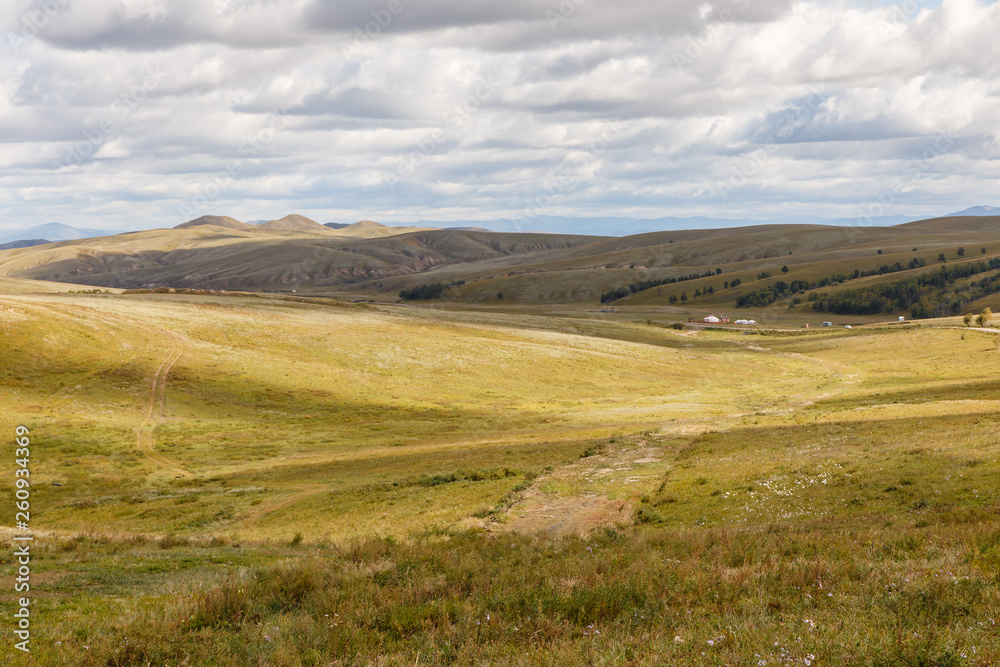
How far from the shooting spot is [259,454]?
141 feet

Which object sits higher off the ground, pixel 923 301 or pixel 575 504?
pixel 923 301

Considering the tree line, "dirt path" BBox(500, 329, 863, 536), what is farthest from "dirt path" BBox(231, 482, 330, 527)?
the tree line

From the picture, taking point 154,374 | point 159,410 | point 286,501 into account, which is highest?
point 154,374

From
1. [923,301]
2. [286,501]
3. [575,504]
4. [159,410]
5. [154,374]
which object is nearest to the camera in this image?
[575,504]

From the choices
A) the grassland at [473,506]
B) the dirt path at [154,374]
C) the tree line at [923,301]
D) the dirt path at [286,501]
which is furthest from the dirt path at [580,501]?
the tree line at [923,301]

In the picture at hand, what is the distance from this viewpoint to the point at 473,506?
81.2ft

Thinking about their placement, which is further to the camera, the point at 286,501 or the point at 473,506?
the point at 286,501

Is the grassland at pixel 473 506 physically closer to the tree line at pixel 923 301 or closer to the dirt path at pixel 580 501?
the dirt path at pixel 580 501

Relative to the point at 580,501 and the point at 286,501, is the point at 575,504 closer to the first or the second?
the point at 580,501

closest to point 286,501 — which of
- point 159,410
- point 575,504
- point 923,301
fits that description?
point 575,504

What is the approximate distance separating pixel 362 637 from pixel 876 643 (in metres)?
7.25

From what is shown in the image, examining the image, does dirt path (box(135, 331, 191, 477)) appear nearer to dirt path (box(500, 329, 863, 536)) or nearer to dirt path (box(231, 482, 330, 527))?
dirt path (box(231, 482, 330, 527))

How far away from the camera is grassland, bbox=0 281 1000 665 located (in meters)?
9.30

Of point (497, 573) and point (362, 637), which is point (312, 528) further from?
point (362, 637)
